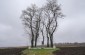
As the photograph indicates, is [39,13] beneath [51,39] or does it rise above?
above

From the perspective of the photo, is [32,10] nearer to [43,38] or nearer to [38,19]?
[38,19]

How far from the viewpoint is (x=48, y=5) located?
251ft

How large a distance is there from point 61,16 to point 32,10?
37.5 feet

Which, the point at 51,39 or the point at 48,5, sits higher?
the point at 48,5

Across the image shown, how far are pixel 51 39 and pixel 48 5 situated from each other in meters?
10.9

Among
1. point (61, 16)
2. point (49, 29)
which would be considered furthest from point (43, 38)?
point (61, 16)

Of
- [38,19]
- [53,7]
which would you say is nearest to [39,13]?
[38,19]

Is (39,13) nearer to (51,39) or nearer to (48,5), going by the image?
(48,5)

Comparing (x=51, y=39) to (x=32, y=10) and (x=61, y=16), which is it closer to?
(x=61, y=16)

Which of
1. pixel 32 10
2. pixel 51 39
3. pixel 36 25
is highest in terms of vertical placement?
pixel 32 10

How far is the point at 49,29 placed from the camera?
74.9m

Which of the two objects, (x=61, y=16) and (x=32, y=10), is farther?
(x=32, y=10)

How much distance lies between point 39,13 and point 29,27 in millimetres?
5873

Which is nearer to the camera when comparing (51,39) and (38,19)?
(51,39)
